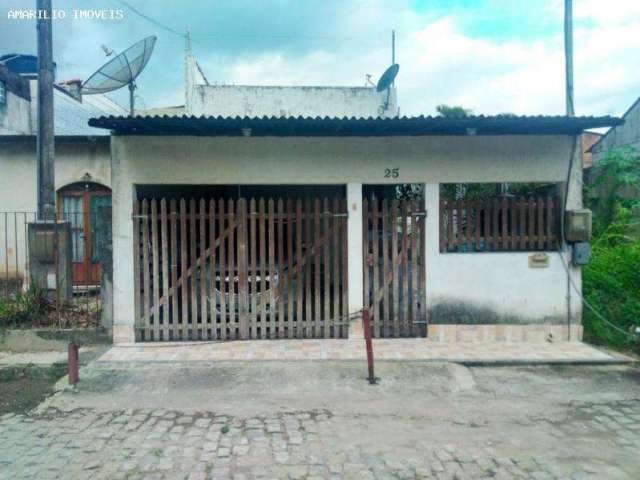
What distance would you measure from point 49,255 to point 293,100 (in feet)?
34.3

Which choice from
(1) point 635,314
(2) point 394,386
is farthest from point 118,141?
(1) point 635,314

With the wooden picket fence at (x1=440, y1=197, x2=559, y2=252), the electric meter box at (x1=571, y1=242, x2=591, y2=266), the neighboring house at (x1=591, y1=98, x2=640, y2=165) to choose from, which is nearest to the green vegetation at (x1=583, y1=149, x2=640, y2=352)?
the electric meter box at (x1=571, y1=242, x2=591, y2=266)

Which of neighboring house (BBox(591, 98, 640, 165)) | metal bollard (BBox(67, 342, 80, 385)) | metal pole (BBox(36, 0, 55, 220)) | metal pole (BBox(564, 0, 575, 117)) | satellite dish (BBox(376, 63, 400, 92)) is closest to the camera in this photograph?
metal bollard (BBox(67, 342, 80, 385))

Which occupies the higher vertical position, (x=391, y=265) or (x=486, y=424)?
(x=391, y=265)

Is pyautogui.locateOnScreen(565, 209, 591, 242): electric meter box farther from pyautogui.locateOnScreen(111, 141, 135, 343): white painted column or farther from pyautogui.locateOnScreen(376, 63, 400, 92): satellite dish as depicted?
pyautogui.locateOnScreen(376, 63, 400, 92): satellite dish

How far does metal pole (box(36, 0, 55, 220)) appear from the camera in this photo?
303 inches

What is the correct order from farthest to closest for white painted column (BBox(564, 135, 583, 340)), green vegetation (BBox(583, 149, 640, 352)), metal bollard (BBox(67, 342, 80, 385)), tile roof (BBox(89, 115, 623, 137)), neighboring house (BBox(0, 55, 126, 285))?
neighboring house (BBox(0, 55, 126, 285)), white painted column (BBox(564, 135, 583, 340)), green vegetation (BBox(583, 149, 640, 352)), tile roof (BBox(89, 115, 623, 137)), metal bollard (BBox(67, 342, 80, 385))

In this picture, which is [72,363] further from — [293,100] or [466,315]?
[293,100]

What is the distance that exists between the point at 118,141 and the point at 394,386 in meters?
4.96

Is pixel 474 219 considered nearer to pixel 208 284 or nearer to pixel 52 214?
pixel 208 284

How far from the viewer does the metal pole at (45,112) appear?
7.68 m

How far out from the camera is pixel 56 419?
16.0ft

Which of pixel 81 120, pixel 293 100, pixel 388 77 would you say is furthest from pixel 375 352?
pixel 81 120

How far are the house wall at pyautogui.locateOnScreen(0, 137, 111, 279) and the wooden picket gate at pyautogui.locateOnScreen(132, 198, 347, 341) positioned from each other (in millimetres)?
4424
